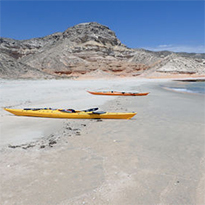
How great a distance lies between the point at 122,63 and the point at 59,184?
213 feet

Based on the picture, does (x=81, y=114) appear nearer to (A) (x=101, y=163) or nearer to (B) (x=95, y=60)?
(A) (x=101, y=163)

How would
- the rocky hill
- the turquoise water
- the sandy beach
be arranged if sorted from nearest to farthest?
the sandy beach, the turquoise water, the rocky hill

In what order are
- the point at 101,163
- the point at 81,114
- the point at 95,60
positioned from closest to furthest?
the point at 101,163, the point at 81,114, the point at 95,60

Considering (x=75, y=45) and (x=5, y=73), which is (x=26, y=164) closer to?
(x=5, y=73)

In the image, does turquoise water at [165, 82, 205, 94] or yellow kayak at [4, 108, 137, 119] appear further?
turquoise water at [165, 82, 205, 94]

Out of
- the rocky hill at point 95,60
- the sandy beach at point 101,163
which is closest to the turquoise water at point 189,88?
the sandy beach at point 101,163

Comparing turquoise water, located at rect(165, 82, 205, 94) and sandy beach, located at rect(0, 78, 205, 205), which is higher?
sandy beach, located at rect(0, 78, 205, 205)

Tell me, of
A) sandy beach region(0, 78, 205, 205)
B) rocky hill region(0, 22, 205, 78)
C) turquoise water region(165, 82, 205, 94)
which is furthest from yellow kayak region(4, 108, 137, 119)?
rocky hill region(0, 22, 205, 78)

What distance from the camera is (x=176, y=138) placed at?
6.09m

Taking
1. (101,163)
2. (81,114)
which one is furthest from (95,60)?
(101,163)

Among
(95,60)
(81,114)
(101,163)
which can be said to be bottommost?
(101,163)

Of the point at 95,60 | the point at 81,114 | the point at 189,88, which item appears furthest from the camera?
the point at 95,60

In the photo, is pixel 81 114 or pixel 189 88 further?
pixel 189 88

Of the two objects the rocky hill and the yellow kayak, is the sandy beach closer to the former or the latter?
the yellow kayak
